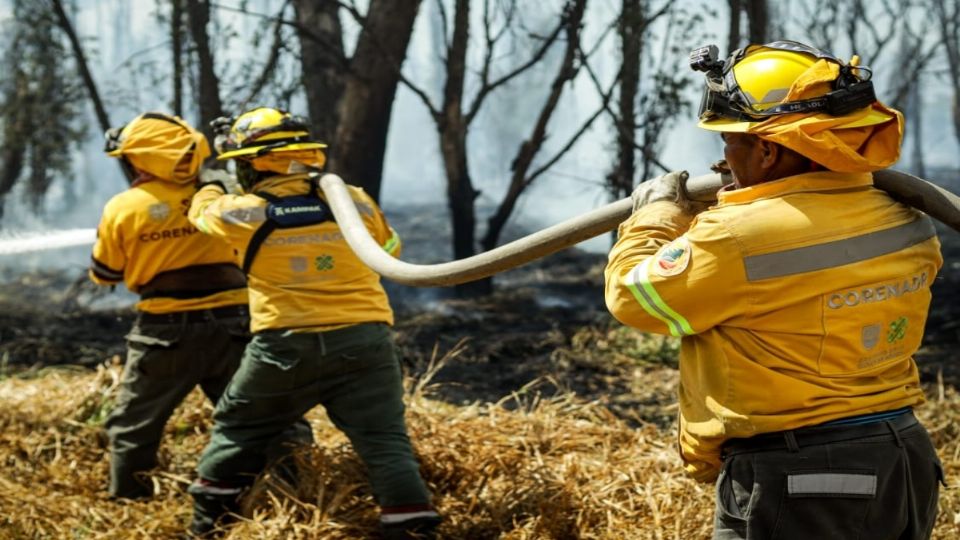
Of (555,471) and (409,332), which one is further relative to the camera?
(409,332)

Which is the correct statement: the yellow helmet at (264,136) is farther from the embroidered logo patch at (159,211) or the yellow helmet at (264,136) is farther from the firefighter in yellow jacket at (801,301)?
the firefighter in yellow jacket at (801,301)

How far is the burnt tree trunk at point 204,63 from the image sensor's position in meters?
7.83

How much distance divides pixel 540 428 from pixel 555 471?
20.5 inches

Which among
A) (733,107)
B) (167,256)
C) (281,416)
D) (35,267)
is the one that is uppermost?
(733,107)

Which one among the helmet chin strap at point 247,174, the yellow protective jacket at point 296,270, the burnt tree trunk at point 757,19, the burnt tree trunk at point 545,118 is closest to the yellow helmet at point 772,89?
the yellow protective jacket at point 296,270

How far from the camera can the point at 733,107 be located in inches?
92.2

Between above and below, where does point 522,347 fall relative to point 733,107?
below

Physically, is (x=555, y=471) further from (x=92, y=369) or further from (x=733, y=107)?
(x=92, y=369)

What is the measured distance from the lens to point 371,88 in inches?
358

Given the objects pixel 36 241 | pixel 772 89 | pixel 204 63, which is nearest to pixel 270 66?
pixel 204 63

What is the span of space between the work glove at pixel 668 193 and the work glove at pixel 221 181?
232 centimetres

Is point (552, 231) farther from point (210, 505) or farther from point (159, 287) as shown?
point (159, 287)

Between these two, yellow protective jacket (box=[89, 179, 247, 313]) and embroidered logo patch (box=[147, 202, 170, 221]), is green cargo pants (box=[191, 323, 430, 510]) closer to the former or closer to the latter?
yellow protective jacket (box=[89, 179, 247, 313])

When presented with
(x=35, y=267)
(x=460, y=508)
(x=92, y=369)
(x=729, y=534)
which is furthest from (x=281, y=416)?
(x=35, y=267)
